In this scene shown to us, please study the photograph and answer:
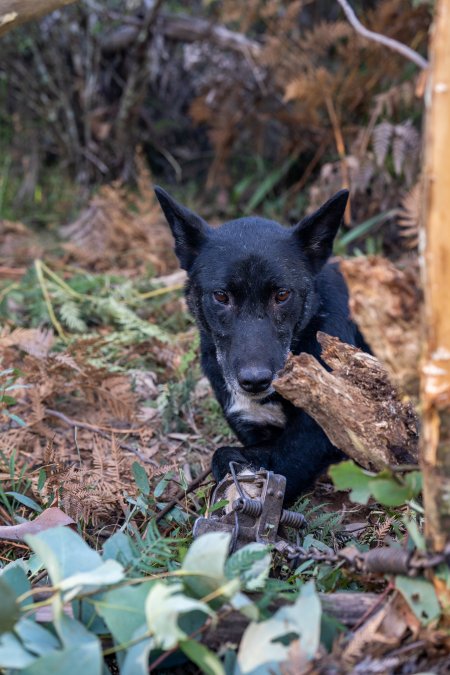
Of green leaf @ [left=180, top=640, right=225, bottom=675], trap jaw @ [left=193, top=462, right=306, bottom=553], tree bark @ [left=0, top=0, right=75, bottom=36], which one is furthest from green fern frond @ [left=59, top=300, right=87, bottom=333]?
green leaf @ [left=180, top=640, right=225, bottom=675]

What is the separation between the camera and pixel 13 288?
5301 mm

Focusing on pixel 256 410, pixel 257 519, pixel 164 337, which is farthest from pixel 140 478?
→ pixel 164 337

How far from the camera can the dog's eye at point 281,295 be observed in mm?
3268

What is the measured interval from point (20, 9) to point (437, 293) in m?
2.16

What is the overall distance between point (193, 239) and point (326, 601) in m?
2.06

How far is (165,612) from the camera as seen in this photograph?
1.65 m

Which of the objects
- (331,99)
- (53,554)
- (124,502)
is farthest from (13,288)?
(53,554)

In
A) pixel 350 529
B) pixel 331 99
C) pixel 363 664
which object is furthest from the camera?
pixel 331 99

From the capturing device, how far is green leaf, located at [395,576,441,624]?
1732 mm

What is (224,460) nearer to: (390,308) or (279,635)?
(279,635)

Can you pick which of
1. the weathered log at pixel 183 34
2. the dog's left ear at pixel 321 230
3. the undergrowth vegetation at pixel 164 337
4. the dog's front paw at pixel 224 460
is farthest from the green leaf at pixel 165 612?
the weathered log at pixel 183 34

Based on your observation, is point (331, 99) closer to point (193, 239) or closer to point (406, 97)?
point (406, 97)

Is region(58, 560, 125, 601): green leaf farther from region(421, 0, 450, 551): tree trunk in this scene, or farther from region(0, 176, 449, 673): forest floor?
region(421, 0, 450, 551): tree trunk

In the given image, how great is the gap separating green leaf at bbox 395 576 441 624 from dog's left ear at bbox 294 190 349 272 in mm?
1916
